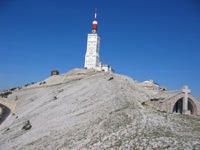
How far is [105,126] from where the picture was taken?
5088 cm

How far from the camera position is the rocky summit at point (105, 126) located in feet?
144

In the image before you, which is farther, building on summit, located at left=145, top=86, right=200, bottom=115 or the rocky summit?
building on summit, located at left=145, top=86, right=200, bottom=115

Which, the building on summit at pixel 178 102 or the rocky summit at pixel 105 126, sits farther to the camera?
the building on summit at pixel 178 102

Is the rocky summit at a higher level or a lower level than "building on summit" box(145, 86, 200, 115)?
lower

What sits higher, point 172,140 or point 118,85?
point 118,85

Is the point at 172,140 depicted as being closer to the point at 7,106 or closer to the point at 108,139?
the point at 108,139

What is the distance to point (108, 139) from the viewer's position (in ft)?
151

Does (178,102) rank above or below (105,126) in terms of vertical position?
above

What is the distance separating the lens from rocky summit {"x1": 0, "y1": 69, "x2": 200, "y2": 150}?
43.9 meters

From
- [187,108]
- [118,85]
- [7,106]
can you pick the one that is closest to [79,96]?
[118,85]

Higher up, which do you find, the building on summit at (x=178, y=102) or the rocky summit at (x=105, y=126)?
the building on summit at (x=178, y=102)

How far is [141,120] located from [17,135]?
28.4m

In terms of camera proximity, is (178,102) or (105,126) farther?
(178,102)

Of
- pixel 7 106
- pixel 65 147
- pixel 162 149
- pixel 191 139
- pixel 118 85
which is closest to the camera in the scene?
pixel 162 149
